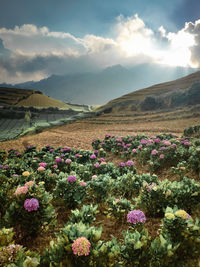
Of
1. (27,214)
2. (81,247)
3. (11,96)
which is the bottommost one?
(27,214)

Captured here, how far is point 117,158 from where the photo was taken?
32.0 feet

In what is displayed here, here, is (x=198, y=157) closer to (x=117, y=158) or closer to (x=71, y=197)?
(x=117, y=158)

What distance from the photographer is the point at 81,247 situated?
1.74 m

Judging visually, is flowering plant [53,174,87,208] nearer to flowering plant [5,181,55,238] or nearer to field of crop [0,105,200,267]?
field of crop [0,105,200,267]

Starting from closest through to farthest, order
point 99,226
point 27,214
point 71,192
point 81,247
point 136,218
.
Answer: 1. point 81,247
2. point 136,218
3. point 27,214
4. point 99,226
5. point 71,192

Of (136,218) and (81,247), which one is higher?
(81,247)

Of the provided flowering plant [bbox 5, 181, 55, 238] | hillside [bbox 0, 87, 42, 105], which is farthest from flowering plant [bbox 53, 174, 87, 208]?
hillside [bbox 0, 87, 42, 105]

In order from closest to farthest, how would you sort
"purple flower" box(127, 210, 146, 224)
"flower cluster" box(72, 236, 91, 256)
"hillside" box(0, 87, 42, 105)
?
"flower cluster" box(72, 236, 91, 256), "purple flower" box(127, 210, 146, 224), "hillside" box(0, 87, 42, 105)

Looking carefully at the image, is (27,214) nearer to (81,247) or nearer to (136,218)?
(81,247)

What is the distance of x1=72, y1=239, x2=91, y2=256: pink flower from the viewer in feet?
5.64

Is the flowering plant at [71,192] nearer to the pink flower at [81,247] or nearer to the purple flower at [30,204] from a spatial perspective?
the purple flower at [30,204]

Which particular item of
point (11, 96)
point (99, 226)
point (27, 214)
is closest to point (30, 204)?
point (27, 214)

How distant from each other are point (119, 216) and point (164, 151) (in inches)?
204

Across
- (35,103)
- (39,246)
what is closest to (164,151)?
(39,246)
